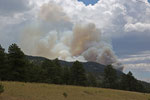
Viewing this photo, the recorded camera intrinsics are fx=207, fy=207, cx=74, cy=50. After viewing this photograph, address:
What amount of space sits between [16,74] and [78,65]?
29.3 meters

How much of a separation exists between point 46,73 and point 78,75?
454 inches

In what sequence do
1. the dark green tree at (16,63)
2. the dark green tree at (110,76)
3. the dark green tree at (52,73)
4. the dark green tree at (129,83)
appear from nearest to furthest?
the dark green tree at (16,63) < the dark green tree at (52,73) < the dark green tree at (110,76) < the dark green tree at (129,83)

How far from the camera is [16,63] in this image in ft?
169

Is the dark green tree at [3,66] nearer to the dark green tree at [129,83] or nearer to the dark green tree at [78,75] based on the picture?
the dark green tree at [78,75]

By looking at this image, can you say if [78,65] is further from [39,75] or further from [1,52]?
[1,52]

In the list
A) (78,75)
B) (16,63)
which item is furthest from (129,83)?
(16,63)

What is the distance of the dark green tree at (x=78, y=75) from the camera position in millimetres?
74812

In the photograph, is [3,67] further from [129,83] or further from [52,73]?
[129,83]

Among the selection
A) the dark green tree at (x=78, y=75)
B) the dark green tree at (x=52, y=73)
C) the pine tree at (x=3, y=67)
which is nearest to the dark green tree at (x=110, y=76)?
the dark green tree at (x=78, y=75)

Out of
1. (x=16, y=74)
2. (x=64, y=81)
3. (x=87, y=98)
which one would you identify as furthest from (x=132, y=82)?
(x=87, y=98)

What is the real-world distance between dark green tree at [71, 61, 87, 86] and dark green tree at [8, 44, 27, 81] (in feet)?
86.6

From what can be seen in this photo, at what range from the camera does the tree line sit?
51.4 meters

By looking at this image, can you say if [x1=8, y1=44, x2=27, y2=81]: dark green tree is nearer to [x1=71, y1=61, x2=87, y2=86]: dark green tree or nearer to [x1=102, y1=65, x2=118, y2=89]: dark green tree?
[x1=71, y1=61, x2=87, y2=86]: dark green tree

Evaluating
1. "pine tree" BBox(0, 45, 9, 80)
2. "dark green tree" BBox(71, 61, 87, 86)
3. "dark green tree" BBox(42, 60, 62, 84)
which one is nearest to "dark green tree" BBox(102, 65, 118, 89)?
"dark green tree" BBox(71, 61, 87, 86)
